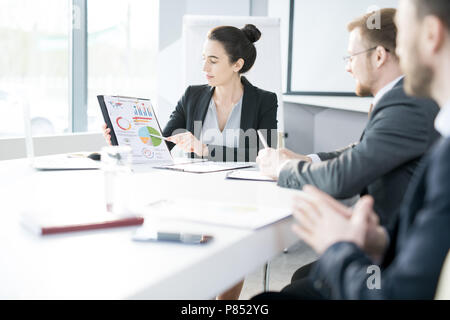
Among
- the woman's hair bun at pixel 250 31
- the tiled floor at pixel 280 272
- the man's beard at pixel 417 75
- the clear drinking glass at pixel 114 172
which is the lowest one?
the tiled floor at pixel 280 272

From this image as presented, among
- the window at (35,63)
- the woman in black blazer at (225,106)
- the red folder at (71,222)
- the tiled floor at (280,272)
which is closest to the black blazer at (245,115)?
the woman in black blazer at (225,106)

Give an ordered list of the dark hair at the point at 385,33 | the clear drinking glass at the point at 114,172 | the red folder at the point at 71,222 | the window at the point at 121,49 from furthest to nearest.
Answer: the window at the point at 121,49, the dark hair at the point at 385,33, the clear drinking glass at the point at 114,172, the red folder at the point at 71,222

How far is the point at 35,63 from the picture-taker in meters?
3.35

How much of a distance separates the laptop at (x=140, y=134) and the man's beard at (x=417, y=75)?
3.64 ft

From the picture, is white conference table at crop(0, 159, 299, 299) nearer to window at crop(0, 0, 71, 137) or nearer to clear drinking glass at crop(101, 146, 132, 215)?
clear drinking glass at crop(101, 146, 132, 215)

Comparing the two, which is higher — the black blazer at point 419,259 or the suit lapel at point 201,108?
the suit lapel at point 201,108

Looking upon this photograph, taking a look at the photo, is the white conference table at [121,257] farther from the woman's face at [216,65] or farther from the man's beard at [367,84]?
the woman's face at [216,65]

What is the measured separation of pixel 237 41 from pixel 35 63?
1.52 m

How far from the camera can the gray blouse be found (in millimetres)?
2648

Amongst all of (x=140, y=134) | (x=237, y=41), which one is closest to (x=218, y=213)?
(x=140, y=134)

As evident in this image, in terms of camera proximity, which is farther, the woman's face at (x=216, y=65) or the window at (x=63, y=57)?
the window at (x=63, y=57)

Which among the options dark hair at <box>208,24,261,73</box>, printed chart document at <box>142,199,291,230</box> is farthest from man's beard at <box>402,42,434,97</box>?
dark hair at <box>208,24,261,73</box>

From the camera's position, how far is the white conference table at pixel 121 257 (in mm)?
686

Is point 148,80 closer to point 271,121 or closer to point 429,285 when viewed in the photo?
point 271,121
